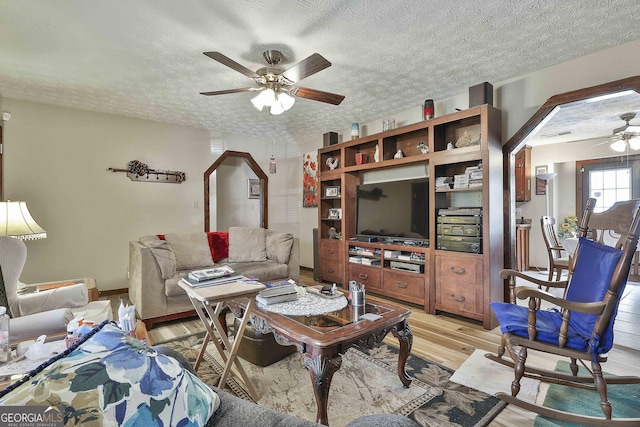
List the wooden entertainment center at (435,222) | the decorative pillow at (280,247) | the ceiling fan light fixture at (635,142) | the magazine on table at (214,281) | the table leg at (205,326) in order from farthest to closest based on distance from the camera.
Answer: the ceiling fan light fixture at (635,142) < the decorative pillow at (280,247) < the wooden entertainment center at (435,222) < the table leg at (205,326) < the magazine on table at (214,281)

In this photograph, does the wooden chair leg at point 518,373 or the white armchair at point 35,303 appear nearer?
the white armchair at point 35,303

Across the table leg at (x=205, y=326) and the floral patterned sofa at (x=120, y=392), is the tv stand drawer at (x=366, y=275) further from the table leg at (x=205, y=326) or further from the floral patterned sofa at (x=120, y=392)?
the floral patterned sofa at (x=120, y=392)

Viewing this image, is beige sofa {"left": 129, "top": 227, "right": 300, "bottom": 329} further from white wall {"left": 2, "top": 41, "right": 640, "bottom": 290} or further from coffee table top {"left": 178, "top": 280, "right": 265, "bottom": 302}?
coffee table top {"left": 178, "top": 280, "right": 265, "bottom": 302}

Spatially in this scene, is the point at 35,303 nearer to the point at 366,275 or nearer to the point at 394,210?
the point at 366,275

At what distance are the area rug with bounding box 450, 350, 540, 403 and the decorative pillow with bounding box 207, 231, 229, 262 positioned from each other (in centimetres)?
297

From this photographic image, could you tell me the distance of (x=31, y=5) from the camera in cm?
201

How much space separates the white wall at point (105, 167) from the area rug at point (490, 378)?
2.29 metres

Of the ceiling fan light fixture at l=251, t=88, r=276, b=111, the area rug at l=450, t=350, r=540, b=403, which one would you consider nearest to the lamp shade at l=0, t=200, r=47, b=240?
the ceiling fan light fixture at l=251, t=88, r=276, b=111

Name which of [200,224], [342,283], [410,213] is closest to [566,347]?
[410,213]

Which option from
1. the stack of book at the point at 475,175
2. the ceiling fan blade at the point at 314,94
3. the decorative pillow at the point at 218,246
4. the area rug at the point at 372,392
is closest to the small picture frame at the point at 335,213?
the decorative pillow at the point at 218,246

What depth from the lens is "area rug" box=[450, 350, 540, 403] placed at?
1.88 metres

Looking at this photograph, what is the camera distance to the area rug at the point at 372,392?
1688 millimetres

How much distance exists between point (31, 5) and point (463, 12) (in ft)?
9.54

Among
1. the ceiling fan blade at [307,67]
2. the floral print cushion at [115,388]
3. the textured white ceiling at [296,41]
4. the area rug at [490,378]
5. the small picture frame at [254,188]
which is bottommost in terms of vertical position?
the area rug at [490,378]
